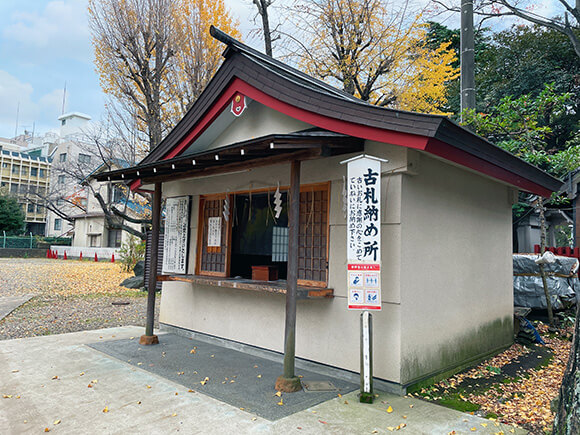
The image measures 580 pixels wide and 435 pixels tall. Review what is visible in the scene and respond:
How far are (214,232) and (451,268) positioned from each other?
397 cm

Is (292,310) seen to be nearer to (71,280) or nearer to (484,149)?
(484,149)

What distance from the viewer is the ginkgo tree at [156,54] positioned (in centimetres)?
1345

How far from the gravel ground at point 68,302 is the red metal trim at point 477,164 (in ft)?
24.6

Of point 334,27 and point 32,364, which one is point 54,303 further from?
point 334,27

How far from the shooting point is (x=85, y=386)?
468 cm

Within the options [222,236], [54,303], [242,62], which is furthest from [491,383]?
[54,303]

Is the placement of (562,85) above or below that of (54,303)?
above

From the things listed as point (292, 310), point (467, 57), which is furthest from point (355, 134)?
point (467, 57)

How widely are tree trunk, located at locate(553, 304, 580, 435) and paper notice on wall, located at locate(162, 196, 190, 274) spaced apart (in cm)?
601

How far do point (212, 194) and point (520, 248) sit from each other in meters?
17.4

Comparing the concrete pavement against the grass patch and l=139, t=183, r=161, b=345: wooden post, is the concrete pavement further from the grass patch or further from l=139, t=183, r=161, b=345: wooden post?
l=139, t=183, r=161, b=345: wooden post

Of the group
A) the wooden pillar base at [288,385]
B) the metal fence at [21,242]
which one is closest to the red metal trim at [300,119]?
the wooden pillar base at [288,385]

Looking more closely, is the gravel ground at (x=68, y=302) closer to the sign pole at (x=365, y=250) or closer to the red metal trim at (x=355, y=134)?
the red metal trim at (x=355, y=134)

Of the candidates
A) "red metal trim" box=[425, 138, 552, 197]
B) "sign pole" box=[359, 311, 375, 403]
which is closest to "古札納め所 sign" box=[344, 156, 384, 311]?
"sign pole" box=[359, 311, 375, 403]
